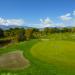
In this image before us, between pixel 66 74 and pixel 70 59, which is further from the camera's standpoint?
pixel 70 59

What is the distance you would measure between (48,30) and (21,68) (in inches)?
4827

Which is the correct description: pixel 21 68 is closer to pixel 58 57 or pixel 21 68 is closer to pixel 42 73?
pixel 42 73

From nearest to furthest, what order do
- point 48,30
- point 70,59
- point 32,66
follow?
point 32,66
point 70,59
point 48,30

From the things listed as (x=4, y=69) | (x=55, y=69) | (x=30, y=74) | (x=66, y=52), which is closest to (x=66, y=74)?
(x=55, y=69)

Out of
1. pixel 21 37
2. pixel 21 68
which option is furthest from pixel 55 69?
pixel 21 37

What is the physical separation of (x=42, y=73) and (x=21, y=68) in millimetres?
4160

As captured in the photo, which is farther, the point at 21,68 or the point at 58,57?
the point at 58,57

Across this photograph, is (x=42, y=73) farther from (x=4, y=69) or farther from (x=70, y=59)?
(x=70, y=59)

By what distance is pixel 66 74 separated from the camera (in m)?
25.9

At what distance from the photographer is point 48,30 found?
151125 mm

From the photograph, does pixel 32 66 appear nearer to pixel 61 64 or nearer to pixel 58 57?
pixel 61 64

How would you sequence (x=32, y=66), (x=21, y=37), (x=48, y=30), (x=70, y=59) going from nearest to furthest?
(x=32, y=66), (x=70, y=59), (x=21, y=37), (x=48, y=30)

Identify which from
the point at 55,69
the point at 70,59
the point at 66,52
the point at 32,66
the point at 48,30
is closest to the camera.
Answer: the point at 55,69

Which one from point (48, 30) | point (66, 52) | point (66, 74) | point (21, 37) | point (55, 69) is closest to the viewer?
point (66, 74)
